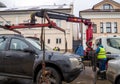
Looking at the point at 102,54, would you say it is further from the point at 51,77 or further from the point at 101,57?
the point at 51,77

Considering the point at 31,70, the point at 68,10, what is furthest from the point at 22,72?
the point at 68,10

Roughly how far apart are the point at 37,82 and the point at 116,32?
41.9m

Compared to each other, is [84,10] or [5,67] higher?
[84,10]

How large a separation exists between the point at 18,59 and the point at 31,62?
51 cm

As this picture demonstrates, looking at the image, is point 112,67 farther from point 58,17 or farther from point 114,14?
point 114,14

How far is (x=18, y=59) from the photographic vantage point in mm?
9914

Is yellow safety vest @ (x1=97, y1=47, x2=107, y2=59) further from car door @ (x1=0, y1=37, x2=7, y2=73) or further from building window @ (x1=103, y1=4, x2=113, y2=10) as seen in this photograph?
building window @ (x1=103, y1=4, x2=113, y2=10)

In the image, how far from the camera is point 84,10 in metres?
50.8

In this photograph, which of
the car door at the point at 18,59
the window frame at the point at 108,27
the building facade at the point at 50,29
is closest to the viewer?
the car door at the point at 18,59

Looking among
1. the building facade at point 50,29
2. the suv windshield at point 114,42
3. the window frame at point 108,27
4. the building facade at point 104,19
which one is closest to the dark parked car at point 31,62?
the suv windshield at point 114,42

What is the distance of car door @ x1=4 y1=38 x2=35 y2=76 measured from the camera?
9758mm

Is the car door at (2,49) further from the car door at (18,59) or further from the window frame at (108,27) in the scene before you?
the window frame at (108,27)

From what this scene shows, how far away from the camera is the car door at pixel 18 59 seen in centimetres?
976

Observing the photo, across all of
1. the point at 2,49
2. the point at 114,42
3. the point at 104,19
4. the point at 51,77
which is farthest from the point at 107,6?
the point at 51,77
